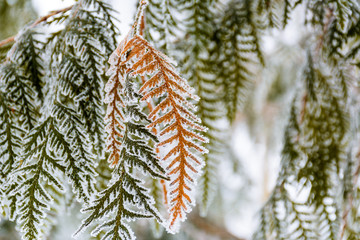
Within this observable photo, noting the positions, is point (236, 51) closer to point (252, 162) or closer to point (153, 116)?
point (153, 116)

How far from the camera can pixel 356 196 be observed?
0.79 metres

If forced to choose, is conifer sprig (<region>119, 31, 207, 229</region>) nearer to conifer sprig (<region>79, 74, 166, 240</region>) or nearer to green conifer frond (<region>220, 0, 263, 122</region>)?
conifer sprig (<region>79, 74, 166, 240</region>)

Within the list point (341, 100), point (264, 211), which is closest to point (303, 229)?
point (264, 211)

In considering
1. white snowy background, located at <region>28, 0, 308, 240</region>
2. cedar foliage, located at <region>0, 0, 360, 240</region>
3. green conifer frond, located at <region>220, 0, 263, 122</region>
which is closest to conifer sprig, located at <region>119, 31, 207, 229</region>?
cedar foliage, located at <region>0, 0, 360, 240</region>

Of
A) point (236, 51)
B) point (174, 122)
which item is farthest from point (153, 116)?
point (236, 51)

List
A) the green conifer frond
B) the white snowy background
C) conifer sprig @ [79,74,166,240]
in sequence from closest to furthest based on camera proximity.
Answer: conifer sprig @ [79,74,166,240] < the green conifer frond < the white snowy background

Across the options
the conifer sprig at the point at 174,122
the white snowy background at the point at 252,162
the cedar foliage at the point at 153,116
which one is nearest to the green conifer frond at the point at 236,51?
the cedar foliage at the point at 153,116

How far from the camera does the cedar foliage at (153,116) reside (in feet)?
1.49

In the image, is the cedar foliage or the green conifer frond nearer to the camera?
the cedar foliage

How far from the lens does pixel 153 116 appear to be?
1.50 feet

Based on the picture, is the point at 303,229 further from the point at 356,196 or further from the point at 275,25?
the point at 275,25

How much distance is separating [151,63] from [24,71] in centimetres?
31

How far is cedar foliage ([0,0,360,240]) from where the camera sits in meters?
0.45

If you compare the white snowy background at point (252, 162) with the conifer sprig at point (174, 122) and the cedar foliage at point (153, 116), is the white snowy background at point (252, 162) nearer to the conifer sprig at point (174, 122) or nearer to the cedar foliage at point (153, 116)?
the cedar foliage at point (153, 116)
